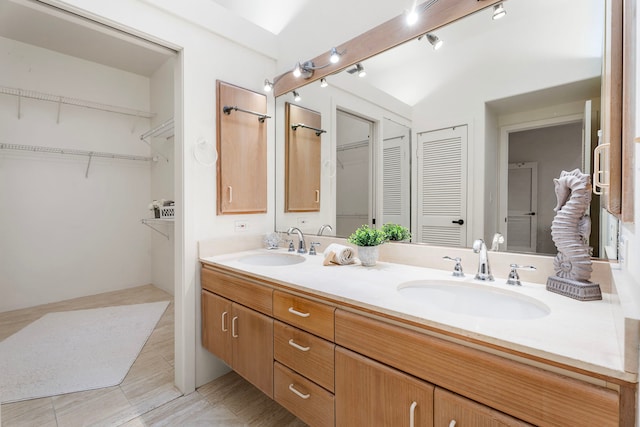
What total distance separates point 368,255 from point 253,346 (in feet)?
2.45

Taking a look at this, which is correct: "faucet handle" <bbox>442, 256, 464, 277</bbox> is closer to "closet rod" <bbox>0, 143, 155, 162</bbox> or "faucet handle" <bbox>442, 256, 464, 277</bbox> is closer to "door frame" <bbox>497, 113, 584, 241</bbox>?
"door frame" <bbox>497, 113, 584, 241</bbox>

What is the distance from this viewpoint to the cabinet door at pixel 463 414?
0.73 metres

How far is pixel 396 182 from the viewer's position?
1704mm

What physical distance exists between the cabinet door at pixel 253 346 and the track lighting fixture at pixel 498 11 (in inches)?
66.6

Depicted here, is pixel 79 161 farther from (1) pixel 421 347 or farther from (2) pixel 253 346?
(1) pixel 421 347

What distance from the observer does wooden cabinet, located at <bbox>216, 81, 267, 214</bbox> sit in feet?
6.49

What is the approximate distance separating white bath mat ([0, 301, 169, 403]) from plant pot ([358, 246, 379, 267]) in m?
1.83

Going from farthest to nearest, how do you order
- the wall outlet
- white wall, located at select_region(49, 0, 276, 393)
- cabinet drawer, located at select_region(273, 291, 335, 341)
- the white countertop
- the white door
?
1. the wall outlet
2. white wall, located at select_region(49, 0, 276, 393)
3. the white door
4. cabinet drawer, located at select_region(273, 291, 335, 341)
5. the white countertop

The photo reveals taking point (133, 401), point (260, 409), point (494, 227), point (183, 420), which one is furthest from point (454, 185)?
point (133, 401)

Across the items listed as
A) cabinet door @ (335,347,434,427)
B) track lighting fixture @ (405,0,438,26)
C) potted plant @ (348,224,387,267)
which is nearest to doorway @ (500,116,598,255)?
potted plant @ (348,224,387,267)

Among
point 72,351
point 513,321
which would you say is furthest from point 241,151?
point 72,351

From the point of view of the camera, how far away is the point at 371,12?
175 cm

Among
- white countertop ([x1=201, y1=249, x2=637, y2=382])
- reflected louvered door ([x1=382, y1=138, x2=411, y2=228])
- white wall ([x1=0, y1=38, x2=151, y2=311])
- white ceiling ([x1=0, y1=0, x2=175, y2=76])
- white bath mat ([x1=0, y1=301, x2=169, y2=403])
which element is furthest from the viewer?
white wall ([x1=0, y1=38, x2=151, y2=311])

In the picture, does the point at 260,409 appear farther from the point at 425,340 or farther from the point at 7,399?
the point at 7,399
